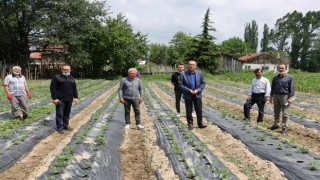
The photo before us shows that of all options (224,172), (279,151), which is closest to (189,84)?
(279,151)

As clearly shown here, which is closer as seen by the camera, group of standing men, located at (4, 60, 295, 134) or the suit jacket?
group of standing men, located at (4, 60, 295, 134)

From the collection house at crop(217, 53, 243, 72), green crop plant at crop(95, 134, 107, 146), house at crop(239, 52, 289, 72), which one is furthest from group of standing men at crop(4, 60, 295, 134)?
house at crop(239, 52, 289, 72)

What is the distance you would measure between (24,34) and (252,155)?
32.3m

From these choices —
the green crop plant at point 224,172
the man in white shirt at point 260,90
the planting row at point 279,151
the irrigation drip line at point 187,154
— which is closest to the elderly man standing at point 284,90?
the planting row at point 279,151

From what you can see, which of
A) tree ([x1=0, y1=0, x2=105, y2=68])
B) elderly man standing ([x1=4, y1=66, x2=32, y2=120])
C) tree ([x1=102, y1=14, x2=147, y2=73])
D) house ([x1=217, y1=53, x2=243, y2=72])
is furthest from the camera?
house ([x1=217, y1=53, x2=243, y2=72])

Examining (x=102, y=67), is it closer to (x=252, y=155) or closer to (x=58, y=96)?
(x=58, y=96)

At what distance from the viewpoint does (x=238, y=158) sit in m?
6.80

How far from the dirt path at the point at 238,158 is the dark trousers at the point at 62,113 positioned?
11.1 feet

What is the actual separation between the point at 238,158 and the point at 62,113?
472cm

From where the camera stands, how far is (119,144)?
8.45 metres

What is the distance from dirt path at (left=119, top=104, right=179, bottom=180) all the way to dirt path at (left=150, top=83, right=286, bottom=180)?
1074 millimetres

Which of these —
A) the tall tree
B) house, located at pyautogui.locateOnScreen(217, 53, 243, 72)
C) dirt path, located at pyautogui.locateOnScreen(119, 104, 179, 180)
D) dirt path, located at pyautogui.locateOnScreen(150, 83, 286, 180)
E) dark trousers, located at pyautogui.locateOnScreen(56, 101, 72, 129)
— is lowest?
dirt path, located at pyautogui.locateOnScreen(119, 104, 179, 180)

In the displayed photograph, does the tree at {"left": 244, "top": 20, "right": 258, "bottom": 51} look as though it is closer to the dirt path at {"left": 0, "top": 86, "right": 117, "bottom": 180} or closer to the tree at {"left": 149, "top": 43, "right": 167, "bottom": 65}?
the tree at {"left": 149, "top": 43, "right": 167, "bottom": 65}

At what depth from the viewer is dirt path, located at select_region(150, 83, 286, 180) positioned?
565 centimetres
